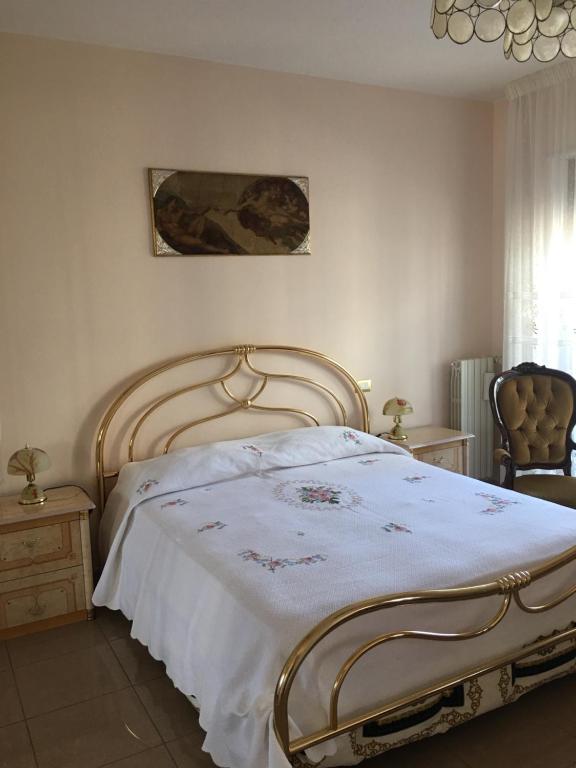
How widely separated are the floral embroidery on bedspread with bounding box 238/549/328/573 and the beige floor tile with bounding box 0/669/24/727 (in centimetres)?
103

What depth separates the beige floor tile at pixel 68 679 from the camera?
2600 millimetres

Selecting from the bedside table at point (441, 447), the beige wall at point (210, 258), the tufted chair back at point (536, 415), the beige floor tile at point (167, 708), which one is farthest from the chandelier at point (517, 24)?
the beige floor tile at point (167, 708)

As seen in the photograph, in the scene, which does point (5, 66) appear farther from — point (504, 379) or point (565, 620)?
point (565, 620)

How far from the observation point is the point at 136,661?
2857 mm

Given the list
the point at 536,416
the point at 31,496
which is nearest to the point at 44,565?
the point at 31,496

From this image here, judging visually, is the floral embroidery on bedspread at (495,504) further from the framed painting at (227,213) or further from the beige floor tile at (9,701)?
the beige floor tile at (9,701)

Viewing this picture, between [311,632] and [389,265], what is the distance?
9.85 feet

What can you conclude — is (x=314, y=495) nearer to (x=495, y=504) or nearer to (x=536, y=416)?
(x=495, y=504)

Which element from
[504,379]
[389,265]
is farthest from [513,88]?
[504,379]

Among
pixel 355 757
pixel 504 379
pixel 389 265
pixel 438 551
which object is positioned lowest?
pixel 355 757

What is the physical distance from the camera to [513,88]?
13.8ft

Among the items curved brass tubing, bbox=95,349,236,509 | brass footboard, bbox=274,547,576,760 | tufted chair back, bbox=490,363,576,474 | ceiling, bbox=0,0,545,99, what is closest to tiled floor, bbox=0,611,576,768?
brass footboard, bbox=274,547,576,760

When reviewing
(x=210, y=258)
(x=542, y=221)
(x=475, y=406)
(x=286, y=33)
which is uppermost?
(x=286, y=33)

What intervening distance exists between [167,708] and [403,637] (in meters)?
1.10
